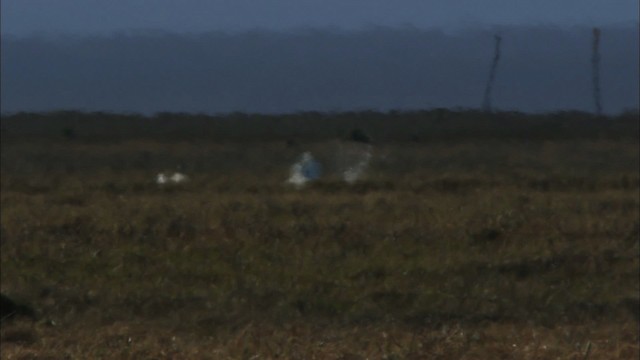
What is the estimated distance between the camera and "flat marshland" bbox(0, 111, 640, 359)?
7.78 meters

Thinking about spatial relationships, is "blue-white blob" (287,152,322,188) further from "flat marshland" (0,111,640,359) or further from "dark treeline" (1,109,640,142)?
"dark treeline" (1,109,640,142)

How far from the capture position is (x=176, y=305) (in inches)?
403

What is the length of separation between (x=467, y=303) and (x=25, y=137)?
1306 centimetres

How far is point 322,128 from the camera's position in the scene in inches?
885

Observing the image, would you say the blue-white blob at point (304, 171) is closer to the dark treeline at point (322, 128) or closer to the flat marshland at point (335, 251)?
the flat marshland at point (335, 251)

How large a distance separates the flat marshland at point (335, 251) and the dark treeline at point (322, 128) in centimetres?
15

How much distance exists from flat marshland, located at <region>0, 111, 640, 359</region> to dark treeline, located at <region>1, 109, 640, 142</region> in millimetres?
146

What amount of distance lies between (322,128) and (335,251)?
10.3 metres

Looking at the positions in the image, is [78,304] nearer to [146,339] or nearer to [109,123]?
[146,339]

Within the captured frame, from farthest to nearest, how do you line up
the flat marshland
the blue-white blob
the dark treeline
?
the dark treeline, the blue-white blob, the flat marshland

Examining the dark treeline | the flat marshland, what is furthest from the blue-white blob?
the dark treeline

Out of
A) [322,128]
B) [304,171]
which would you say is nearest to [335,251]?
[304,171]

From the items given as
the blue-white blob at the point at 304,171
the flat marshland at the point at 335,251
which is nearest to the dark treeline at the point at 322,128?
the flat marshland at the point at 335,251

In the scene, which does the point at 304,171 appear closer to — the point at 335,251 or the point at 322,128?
the point at 322,128
